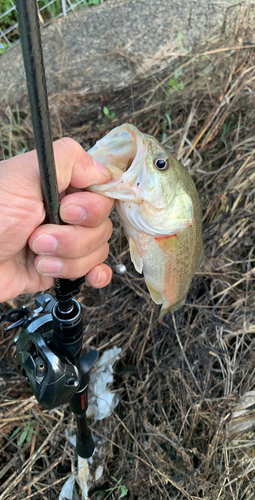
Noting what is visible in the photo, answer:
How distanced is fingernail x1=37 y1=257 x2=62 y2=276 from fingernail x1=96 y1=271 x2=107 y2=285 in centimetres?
23

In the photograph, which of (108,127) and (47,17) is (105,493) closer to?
(108,127)

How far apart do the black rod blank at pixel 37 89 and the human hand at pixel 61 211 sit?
148mm

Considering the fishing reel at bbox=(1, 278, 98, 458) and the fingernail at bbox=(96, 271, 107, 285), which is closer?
the fishing reel at bbox=(1, 278, 98, 458)

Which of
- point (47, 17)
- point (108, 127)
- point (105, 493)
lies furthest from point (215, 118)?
point (105, 493)

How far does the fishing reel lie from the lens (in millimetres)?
1011

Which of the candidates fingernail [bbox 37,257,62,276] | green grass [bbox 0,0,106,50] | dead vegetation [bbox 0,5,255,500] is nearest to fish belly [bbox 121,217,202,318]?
fingernail [bbox 37,257,62,276]

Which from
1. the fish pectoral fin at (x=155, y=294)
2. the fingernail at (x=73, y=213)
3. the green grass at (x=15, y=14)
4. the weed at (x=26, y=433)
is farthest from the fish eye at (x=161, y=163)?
the weed at (x=26, y=433)

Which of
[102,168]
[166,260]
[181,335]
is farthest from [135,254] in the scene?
[181,335]

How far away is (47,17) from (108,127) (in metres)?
0.75

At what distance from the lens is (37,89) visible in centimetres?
55

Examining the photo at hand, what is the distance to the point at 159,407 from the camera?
6.34 ft

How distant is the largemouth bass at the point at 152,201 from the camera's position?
1012 millimetres

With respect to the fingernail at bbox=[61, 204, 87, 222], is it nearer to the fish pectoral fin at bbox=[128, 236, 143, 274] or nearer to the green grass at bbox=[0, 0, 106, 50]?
the fish pectoral fin at bbox=[128, 236, 143, 274]

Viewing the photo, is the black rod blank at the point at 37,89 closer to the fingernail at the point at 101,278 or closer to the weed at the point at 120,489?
the fingernail at the point at 101,278
